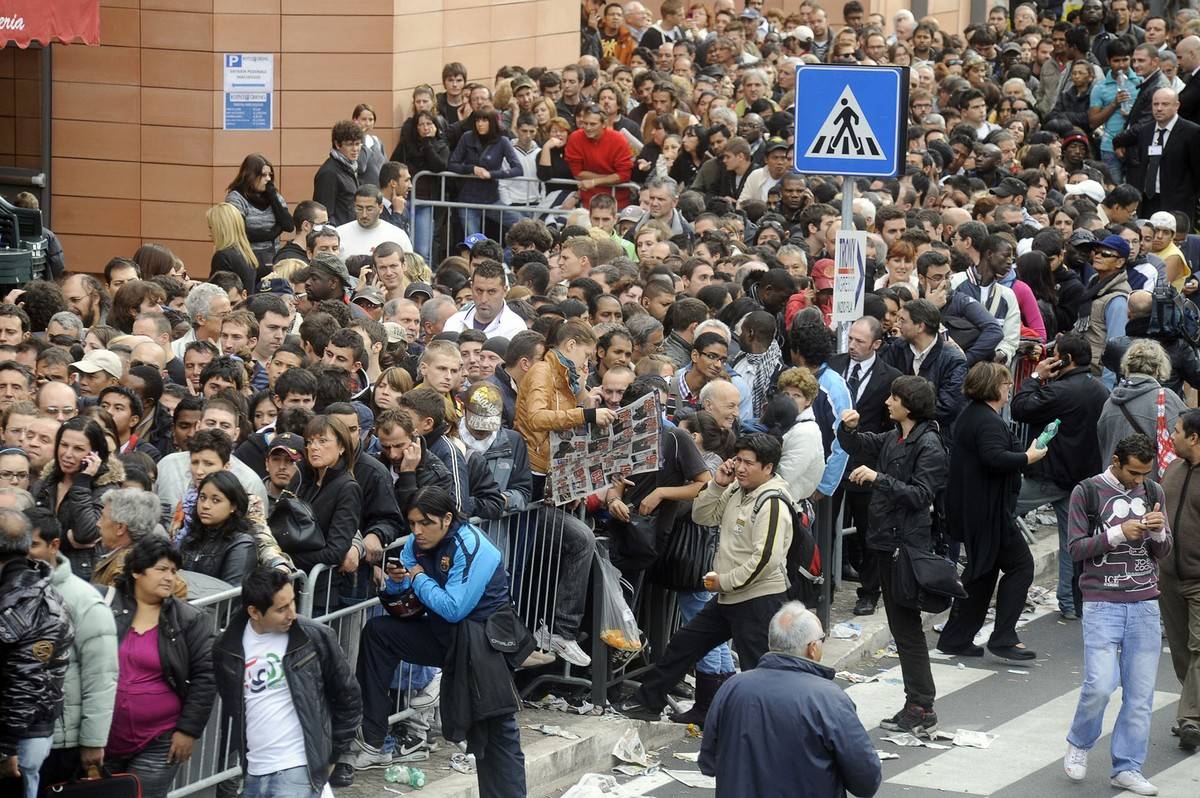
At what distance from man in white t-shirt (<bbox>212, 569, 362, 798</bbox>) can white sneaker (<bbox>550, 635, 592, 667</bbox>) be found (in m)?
2.86

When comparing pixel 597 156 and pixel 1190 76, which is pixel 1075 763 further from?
pixel 1190 76

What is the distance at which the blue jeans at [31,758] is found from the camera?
750 cm

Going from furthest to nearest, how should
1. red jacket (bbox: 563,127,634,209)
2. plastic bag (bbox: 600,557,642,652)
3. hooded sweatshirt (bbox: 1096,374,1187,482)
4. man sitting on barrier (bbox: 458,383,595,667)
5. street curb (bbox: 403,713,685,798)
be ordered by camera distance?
1. red jacket (bbox: 563,127,634,209)
2. hooded sweatshirt (bbox: 1096,374,1187,482)
3. plastic bag (bbox: 600,557,642,652)
4. man sitting on barrier (bbox: 458,383,595,667)
5. street curb (bbox: 403,713,685,798)

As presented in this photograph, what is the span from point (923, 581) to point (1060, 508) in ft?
11.1

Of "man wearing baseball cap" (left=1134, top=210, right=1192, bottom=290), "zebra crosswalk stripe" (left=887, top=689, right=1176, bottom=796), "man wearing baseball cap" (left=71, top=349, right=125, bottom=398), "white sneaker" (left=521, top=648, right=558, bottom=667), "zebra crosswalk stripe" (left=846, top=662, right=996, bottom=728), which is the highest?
"man wearing baseball cap" (left=1134, top=210, right=1192, bottom=290)

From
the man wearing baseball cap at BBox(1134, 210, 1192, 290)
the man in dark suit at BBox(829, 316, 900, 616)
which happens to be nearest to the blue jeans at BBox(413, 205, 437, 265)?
the man wearing baseball cap at BBox(1134, 210, 1192, 290)

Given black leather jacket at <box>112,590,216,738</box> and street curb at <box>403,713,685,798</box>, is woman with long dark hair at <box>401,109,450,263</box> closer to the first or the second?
street curb at <box>403,713,685,798</box>

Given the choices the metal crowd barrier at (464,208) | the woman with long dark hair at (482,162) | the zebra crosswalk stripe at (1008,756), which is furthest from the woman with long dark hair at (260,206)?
the zebra crosswalk stripe at (1008,756)

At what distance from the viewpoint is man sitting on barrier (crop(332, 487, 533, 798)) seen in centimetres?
891

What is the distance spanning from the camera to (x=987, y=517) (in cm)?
1249

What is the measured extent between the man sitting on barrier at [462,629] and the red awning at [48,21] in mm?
11042

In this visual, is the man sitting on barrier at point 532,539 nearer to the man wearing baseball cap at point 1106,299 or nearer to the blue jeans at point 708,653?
the blue jeans at point 708,653

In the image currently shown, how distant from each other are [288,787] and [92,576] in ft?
4.61

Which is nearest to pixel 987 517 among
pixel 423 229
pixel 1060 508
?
pixel 1060 508
